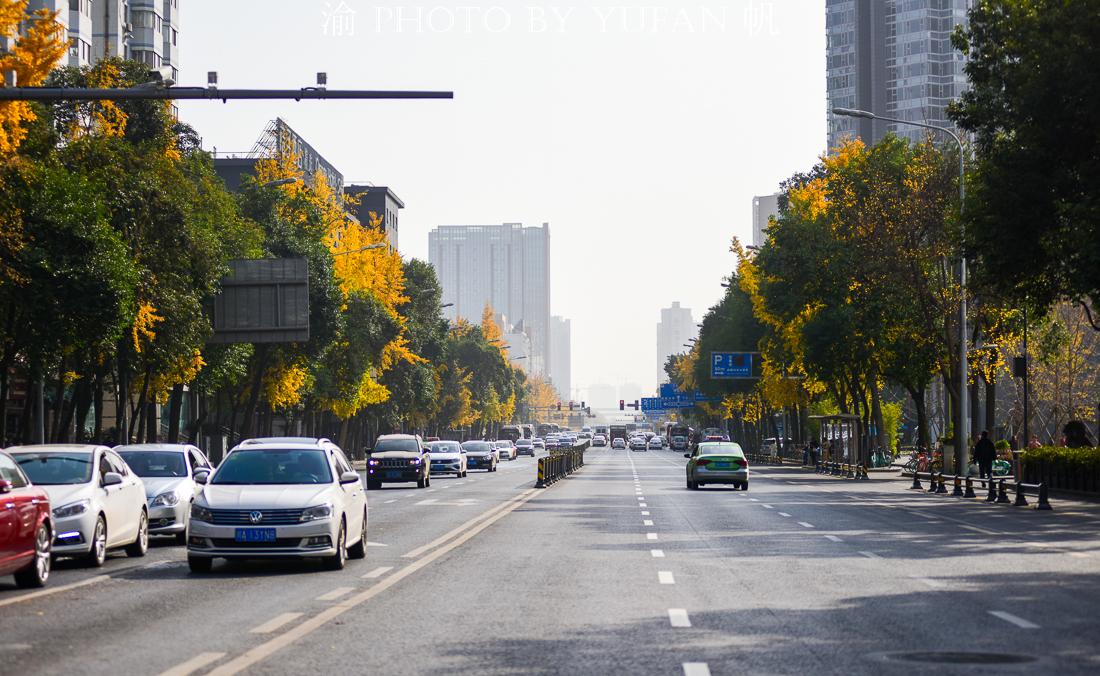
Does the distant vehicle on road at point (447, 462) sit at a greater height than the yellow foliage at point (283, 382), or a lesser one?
lesser

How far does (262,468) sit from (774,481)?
4038 cm

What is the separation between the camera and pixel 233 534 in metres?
18.9

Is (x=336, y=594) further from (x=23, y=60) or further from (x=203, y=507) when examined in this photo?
(x=23, y=60)

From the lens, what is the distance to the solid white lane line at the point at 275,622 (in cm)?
1309

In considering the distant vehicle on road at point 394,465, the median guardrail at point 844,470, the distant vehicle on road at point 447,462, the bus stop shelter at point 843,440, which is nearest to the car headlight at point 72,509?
the distant vehicle on road at point 394,465

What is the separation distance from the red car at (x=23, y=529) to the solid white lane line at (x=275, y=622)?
3.52 meters

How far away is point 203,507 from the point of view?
19.0m

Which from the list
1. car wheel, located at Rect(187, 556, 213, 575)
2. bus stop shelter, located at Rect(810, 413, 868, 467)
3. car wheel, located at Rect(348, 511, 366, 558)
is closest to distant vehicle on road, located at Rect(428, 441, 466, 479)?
bus stop shelter, located at Rect(810, 413, 868, 467)

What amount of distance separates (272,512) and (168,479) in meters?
7.33

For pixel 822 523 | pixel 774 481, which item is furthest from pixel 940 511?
pixel 774 481

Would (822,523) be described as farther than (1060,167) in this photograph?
Answer: No

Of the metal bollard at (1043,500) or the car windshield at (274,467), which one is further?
the metal bollard at (1043,500)

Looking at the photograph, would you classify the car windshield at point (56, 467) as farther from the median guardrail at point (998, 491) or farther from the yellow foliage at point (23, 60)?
the median guardrail at point (998, 491)

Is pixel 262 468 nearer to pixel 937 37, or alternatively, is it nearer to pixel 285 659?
pixel 285 659
